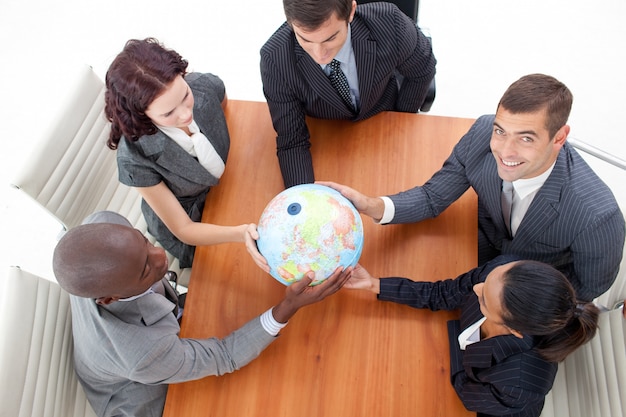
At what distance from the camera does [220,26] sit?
4.60 metres

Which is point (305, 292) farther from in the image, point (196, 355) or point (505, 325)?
point (505, 325)

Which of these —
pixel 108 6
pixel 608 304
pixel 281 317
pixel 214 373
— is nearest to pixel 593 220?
pixel 608 304

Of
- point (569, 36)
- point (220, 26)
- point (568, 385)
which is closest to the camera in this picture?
point (568, 385)

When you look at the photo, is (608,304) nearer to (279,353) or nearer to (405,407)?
(405,407)

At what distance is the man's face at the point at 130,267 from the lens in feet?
5.86

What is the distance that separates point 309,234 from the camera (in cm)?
178

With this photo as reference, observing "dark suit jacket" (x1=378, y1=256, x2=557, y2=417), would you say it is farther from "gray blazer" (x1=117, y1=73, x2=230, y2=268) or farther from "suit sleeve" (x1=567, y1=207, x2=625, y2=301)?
"gray blazer" (x1=117, y1=73, x2=230, y2=268)

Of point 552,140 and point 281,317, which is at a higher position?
point 552,140

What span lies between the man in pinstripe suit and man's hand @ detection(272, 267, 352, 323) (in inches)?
15.7

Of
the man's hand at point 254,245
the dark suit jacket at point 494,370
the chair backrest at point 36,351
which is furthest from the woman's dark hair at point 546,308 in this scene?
the chair backrest at point 36,351

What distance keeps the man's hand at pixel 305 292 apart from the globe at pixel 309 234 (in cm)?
2

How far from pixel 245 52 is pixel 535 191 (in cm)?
296

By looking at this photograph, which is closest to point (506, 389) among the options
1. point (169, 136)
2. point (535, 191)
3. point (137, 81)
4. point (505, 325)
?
point (505, 325)

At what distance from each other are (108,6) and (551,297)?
440 cm
